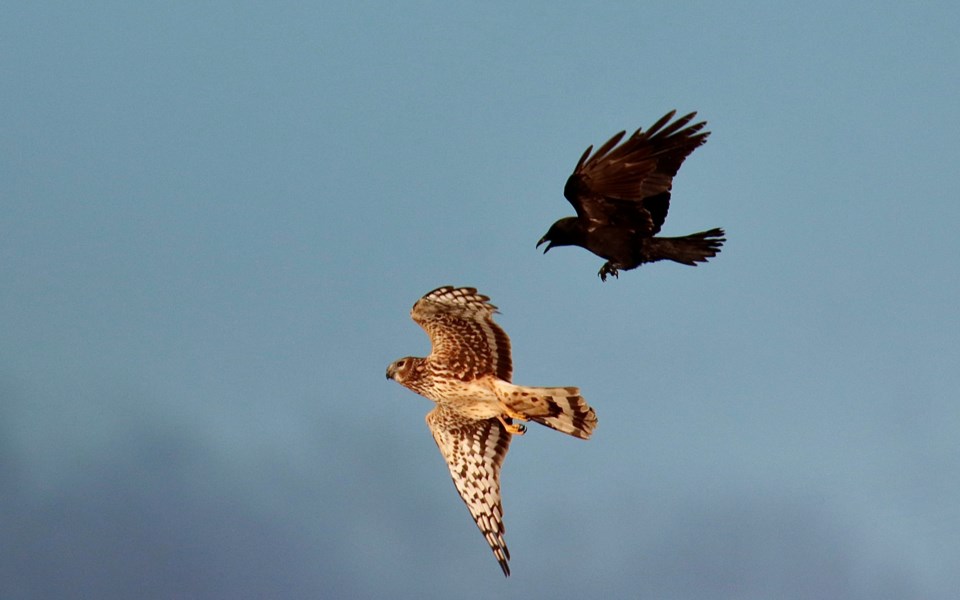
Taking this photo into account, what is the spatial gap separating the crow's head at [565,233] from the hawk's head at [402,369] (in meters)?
2.70

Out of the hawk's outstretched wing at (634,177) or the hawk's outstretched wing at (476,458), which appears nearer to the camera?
the hawk's outstretched wing at (476,458)

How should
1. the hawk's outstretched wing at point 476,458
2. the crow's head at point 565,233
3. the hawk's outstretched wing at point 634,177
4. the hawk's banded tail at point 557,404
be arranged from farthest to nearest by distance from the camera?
the crow's head at point 565,233 < the hawk's outstretched wing at point 634,177 < the hawk's outstretched wing at point 476,458 < the hawk's banded tail at point 557,404

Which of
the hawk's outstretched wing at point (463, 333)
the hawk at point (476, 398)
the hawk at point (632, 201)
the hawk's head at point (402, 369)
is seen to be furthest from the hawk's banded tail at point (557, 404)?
the hawk at point (632, 201)

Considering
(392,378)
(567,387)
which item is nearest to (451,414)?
(392,378)

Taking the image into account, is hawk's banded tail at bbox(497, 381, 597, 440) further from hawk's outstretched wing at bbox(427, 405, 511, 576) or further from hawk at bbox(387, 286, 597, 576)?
hawk's outstretched wing at bbox(427, 405, 511, 576)


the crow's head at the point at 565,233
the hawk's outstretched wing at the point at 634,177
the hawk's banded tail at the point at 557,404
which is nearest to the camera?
the hawk's banded tail at the point at 557,404

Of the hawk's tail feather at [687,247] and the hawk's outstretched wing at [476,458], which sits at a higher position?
the hawk's tail feather at [687,247]

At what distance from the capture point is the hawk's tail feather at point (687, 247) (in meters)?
13.3

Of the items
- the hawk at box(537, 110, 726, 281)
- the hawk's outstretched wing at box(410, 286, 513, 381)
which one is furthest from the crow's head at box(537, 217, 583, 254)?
the hawk's outstretched wing at box(410, 286, 513, 381)

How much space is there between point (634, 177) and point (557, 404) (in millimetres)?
2932

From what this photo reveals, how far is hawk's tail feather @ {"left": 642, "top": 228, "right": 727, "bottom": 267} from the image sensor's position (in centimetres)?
1334

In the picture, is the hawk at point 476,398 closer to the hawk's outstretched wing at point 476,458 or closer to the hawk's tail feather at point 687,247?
the hawk's outstretched wing at point 476,458

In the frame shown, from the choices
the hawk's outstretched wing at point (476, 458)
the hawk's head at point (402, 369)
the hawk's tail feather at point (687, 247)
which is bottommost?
the hawk's outstretched wing at point (476, 458)

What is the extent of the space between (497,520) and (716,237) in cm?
408
